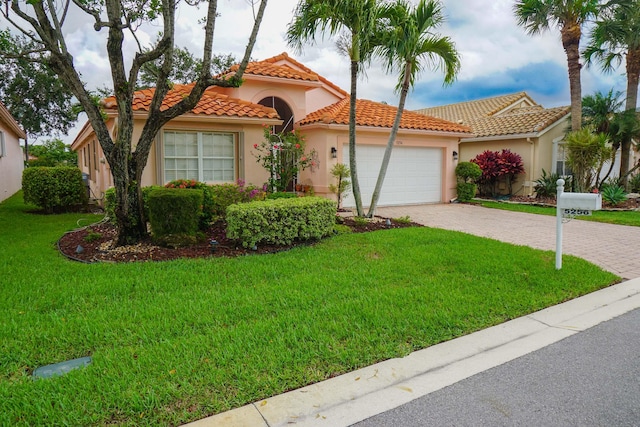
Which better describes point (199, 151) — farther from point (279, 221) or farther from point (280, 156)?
point (279, 221)

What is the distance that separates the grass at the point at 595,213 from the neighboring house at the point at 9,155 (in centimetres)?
1902

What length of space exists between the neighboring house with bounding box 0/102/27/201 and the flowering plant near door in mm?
10338

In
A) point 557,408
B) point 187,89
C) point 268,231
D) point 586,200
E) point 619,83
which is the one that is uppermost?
point 619,83

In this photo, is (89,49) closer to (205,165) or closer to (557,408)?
(205,165)

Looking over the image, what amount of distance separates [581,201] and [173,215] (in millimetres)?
6802

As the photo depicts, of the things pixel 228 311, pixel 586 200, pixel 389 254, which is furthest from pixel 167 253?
pixel 586 200

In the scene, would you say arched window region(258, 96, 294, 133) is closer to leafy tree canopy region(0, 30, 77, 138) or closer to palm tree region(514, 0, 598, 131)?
palm tree region(514, 0, 598, 131)

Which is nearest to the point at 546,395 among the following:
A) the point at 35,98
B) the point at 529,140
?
the point at 529,140

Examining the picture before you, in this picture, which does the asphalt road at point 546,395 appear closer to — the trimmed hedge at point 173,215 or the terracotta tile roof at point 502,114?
the trimmed hedge at point 173,215

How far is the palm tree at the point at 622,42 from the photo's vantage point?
628 inches

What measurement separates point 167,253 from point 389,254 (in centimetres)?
396

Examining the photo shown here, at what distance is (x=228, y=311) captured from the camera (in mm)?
4535

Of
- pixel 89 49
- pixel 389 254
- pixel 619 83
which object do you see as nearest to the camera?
pixel 389 254

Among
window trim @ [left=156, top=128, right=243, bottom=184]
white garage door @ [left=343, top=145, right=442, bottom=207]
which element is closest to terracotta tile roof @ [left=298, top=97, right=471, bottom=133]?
white garage door @ [left=343, top=145, right=442, bottom=207]
